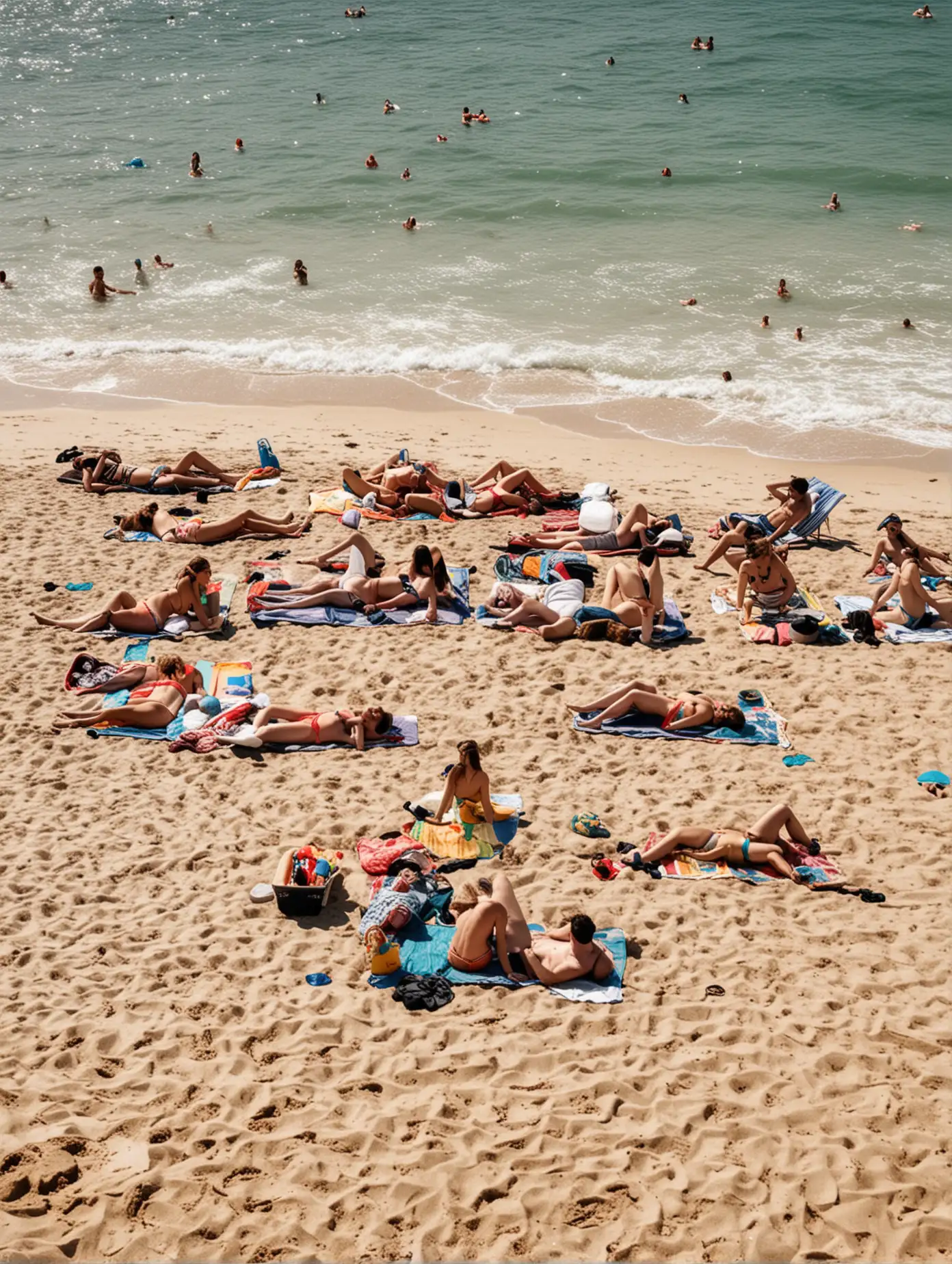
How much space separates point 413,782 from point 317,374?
1240 centimetres

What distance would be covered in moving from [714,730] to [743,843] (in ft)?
5.87

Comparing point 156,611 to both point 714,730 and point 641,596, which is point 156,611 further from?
point 714,730

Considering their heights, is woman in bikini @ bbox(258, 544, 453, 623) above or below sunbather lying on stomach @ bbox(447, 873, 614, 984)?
above

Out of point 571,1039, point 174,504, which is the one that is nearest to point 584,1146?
point 571,1039

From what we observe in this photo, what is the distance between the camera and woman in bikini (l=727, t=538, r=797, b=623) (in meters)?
11.3

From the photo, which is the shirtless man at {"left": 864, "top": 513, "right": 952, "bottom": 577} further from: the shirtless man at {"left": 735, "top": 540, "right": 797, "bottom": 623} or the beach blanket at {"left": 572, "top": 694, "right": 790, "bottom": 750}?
the beach blanket at {"left": 572, "top": 694, "right": 790, "bottom": 750}

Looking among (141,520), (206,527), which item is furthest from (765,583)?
(141,520)

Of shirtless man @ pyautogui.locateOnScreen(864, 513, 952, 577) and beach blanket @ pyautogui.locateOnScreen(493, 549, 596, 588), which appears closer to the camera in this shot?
shirtless man @ pyautogui.locateOnScreen(864, 513, 952, 577)

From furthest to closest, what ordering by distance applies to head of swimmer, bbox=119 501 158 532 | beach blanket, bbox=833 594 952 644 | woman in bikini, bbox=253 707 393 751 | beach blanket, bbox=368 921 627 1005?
head of swimmer, bbox=119 501 158 532 → beach blanket, bbox=833 594 952 644 → woman in bikini, bbox=253 707 393 751 → beach blanket, bbox=368 921 627 1005

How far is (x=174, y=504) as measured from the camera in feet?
46.1

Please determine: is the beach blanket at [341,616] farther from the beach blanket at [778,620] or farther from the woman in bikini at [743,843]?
the woman in bikini at [743,843]

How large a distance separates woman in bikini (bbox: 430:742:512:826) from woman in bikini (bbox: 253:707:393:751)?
4.00ft

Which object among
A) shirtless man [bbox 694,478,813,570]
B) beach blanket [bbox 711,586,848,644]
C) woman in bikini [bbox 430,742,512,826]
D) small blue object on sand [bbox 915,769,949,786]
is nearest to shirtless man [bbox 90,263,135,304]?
shirtless man [bbox 694,478,813,570]

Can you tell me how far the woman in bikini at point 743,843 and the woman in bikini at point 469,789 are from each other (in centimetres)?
110
